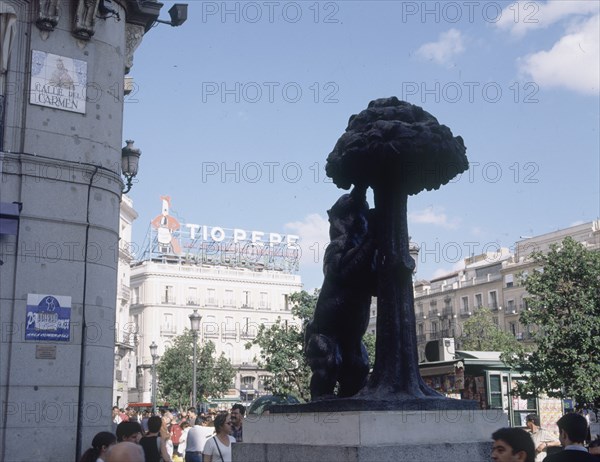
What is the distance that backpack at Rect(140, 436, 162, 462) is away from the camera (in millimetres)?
8984

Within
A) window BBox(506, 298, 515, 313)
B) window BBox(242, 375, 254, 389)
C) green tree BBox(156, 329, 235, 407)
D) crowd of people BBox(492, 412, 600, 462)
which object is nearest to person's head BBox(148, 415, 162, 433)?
crowd of people BBox(492, 412, 600, 462)

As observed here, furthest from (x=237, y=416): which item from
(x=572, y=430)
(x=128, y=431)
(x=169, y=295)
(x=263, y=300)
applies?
(x=263, y=300)

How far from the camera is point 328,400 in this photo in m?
6.40

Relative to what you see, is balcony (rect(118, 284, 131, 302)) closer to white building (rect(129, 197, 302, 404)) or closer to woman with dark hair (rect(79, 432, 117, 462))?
white building (rect(129, 197, 302, 404))

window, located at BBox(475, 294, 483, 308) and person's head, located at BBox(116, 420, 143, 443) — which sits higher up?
window, located at BBox(475, 294, 483, 308)

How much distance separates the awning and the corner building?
0.06 feet

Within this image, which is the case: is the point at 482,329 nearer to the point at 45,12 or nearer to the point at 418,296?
the point at 418,296

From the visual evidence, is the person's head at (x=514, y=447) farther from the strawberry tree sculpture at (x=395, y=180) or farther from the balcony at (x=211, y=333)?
the balcony at (x=211, y=333)

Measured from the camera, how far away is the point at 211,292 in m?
87.1

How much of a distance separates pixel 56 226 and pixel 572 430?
11.1m

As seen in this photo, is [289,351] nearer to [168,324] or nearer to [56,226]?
[56,226]

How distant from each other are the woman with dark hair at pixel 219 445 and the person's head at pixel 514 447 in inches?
219

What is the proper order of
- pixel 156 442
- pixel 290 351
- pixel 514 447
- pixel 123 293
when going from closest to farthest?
pixel 514 447, pixel 156 442, pixel 290 351, pixel 123 293

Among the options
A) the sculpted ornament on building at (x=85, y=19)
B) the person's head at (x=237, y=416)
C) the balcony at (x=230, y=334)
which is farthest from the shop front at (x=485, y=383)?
the balcony at (x=230, y=334)
